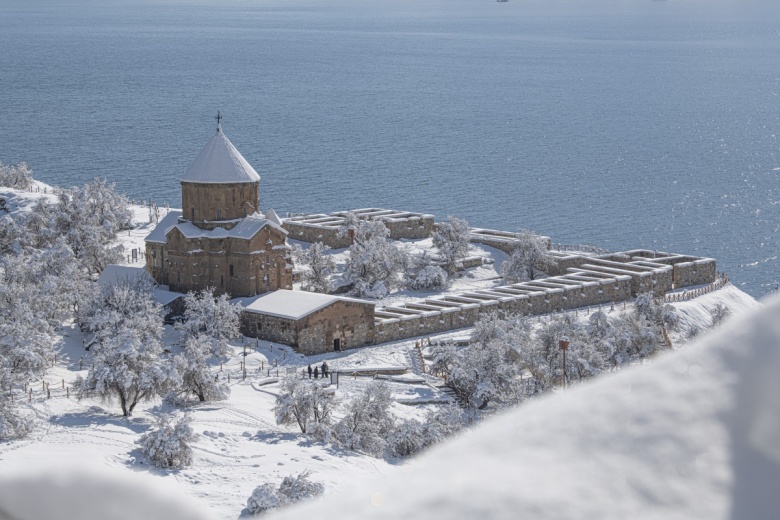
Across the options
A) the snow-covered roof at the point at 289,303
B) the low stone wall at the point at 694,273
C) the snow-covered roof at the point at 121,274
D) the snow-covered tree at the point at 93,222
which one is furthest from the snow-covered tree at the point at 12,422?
the low stone wall at the point at 694,273

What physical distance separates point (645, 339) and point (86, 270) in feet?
56.2

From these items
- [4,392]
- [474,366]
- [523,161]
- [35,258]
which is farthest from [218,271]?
[523,161]

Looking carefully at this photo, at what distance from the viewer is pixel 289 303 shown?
1396 inches

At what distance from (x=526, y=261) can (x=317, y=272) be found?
26.6 feet

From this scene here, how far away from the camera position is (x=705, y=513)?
1657mm

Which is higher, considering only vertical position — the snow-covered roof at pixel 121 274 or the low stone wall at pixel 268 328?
the snow-covered roof at pixel 121 274

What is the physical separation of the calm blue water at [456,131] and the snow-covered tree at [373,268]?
15.9m

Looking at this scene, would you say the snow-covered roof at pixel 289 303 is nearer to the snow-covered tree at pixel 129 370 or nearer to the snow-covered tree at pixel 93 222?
the snow-covered tree at pixel 129 370

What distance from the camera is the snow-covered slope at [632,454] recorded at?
5.41 ft

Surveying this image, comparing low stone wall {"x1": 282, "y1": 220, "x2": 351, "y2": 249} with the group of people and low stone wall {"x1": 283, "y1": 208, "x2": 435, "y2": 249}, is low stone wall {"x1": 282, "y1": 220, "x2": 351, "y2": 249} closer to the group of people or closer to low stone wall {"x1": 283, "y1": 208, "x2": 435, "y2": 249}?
low stone wall {"x1": 283, "y1": 208, "x2": 435, "y2": 249}

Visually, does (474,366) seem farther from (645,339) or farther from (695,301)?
(695,301)

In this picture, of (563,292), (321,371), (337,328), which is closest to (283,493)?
(321,371)

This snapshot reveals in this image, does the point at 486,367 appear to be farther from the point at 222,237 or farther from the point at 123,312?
the point at 123,312

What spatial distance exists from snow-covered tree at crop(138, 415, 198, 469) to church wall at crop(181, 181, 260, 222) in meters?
13.7
